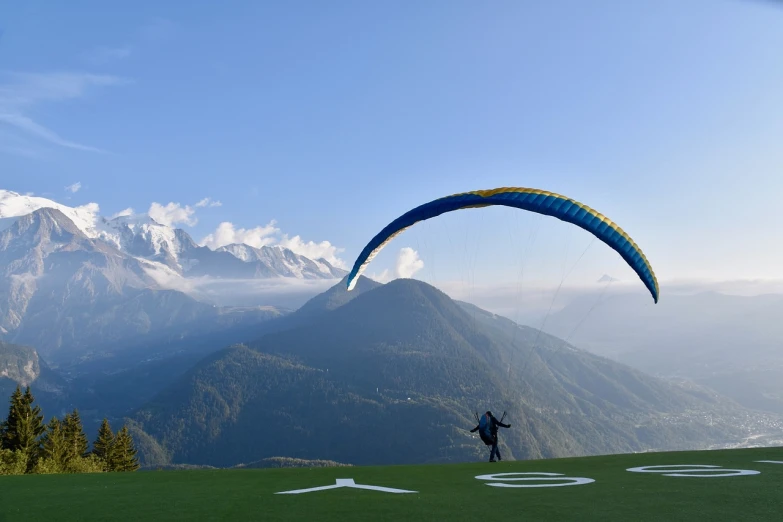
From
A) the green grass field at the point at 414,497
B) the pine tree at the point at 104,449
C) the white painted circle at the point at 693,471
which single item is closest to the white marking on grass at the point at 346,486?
the green grass field at the point at 414,497

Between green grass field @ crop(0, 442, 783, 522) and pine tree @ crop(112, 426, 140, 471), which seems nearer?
green grass field @ crop(0, 442, 783, 522)

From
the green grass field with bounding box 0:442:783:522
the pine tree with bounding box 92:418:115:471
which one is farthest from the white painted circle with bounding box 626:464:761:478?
the pine tree with bounding box 92:418:115:471

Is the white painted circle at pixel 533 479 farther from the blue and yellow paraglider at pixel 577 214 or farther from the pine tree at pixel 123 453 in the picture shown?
the pine tree at pixel 123 453

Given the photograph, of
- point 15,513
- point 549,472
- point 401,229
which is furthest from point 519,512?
point 401,229

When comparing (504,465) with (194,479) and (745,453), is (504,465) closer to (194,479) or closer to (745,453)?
(745,453)

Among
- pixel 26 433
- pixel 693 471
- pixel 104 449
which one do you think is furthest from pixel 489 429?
pixel 104 449

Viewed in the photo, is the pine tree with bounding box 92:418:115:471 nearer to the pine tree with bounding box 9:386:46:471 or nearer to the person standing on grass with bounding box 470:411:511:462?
the pine tree with bounding box 9:386:46:471

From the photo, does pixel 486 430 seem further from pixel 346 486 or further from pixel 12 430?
A: pixel 12 430
